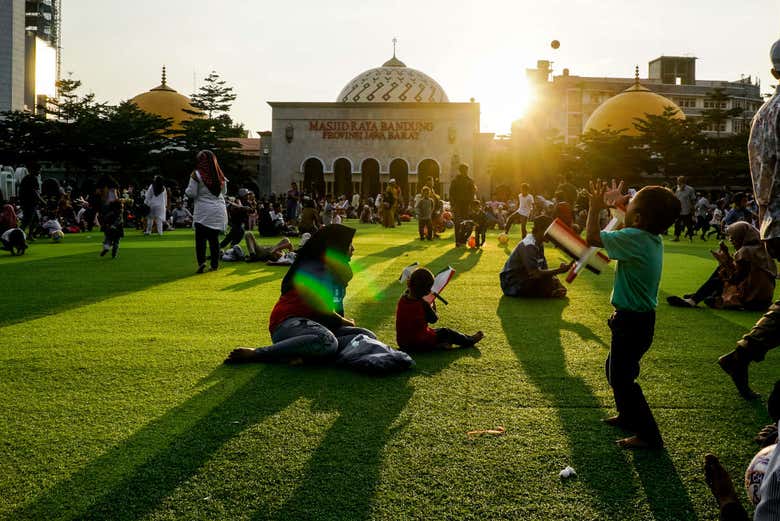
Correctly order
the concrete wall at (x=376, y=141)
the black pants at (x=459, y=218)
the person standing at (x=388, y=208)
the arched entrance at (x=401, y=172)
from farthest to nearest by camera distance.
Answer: the arched entrance at (x=401, y=172) < the concrete wall at (x=376, y=141) < the person standing at (x=388, y=208) < the black pants at (x=459, y=218)

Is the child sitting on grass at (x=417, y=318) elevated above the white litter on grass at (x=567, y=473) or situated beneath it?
elevated above

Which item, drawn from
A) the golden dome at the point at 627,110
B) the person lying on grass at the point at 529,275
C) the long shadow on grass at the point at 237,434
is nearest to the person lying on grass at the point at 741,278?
the person lying on grass at the point at 529,275

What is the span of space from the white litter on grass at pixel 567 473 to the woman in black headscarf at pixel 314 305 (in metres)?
2.07

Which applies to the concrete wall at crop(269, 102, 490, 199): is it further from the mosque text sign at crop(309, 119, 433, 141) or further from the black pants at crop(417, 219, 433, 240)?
the black pants at crop(417, 219, 433, 240)

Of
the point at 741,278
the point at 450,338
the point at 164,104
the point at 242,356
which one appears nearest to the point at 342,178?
the point at 164,104

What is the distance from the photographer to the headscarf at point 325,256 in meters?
4.86

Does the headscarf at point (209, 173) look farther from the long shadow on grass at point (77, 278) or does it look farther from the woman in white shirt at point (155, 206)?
the woman in white shirt at point (155, 206)

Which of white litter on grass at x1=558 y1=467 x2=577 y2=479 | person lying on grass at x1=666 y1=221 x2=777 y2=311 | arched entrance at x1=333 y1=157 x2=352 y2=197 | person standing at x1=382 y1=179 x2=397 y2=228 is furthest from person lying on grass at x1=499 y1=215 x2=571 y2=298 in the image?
arched entrance at x1=333 y1=157 x2=352 y2=197

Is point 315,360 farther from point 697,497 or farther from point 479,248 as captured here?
point 479,248

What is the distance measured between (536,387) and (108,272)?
771 cm

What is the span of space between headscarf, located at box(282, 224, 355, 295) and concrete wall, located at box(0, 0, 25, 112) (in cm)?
4132

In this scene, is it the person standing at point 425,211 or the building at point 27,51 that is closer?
the person standing at point 425,211

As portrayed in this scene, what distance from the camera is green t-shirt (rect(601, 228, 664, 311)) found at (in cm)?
328

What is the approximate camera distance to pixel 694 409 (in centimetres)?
383
